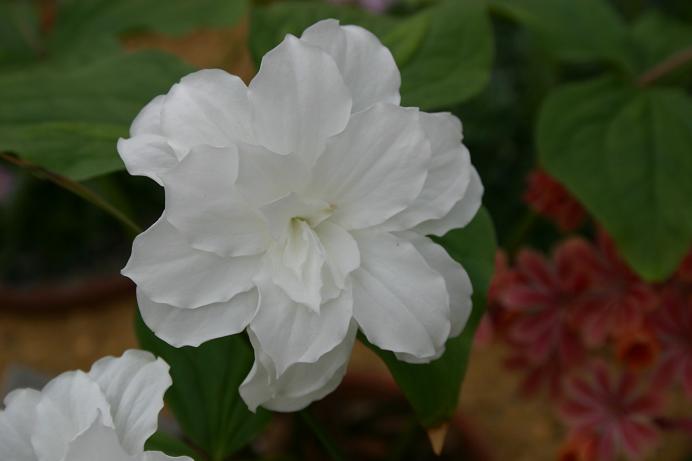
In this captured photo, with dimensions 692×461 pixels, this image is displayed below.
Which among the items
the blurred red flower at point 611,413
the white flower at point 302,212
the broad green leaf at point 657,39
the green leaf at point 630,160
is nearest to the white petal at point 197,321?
the white flower at point 302,212

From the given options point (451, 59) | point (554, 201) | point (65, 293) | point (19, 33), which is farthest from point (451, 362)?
point (65, 293)

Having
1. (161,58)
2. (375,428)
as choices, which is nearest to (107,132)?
(161,58)

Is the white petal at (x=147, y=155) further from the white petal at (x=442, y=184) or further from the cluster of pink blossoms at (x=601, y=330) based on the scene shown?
the cluster of pink blossoms at (x=601, y=330)

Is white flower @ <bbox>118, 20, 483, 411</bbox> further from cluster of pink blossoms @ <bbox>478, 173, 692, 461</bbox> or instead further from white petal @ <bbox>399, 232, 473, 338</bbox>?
cluster of pink blossoms @ <bbox>478, 173, 692, 461</bbox>

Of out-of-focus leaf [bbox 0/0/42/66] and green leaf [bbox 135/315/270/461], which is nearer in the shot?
green leaf [bbox 135/315/270/461]

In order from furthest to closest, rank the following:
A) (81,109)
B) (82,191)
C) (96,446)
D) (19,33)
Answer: (19,33)
(81,109)
(82,191)
(96,446)

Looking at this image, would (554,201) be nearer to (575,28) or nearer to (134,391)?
(575,28)

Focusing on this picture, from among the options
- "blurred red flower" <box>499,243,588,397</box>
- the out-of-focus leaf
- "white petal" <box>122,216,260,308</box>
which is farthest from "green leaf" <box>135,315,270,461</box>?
the out-of-focus leaf

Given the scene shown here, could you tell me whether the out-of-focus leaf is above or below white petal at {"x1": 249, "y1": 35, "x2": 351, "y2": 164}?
below
